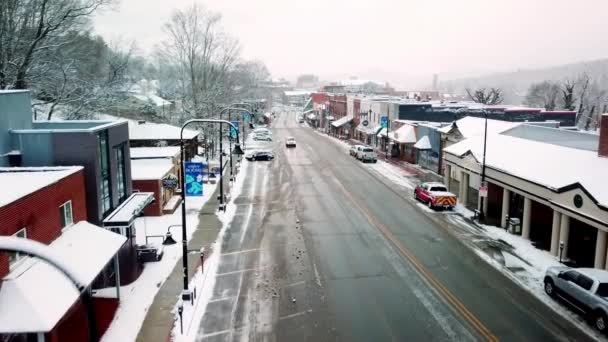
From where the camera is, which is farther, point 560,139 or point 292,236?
point 560,139

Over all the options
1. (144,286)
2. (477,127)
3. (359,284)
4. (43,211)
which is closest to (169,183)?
(144,286)

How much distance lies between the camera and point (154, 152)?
39.3m

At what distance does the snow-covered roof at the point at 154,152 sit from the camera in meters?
37.2

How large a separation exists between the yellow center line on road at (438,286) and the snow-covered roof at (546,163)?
7.41m

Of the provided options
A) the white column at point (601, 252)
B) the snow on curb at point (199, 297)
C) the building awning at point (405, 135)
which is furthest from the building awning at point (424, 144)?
the white column at point (601, 252)

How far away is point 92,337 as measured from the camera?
13.7 ft

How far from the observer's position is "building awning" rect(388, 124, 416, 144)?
56.0m

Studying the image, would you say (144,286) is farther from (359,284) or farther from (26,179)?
(359,284)

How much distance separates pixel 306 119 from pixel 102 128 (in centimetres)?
13272

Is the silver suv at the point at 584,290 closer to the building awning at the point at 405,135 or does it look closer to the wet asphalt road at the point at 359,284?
the wet asphalt road at the point at 359,284

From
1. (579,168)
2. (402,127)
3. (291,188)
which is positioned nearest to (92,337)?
(579,168)

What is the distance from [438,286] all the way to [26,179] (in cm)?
1533

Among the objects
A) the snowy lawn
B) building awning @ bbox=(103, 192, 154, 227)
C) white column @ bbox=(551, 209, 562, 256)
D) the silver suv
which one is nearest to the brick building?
the snowy lawn

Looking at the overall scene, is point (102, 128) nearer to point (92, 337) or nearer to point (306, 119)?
point (92, 337)
